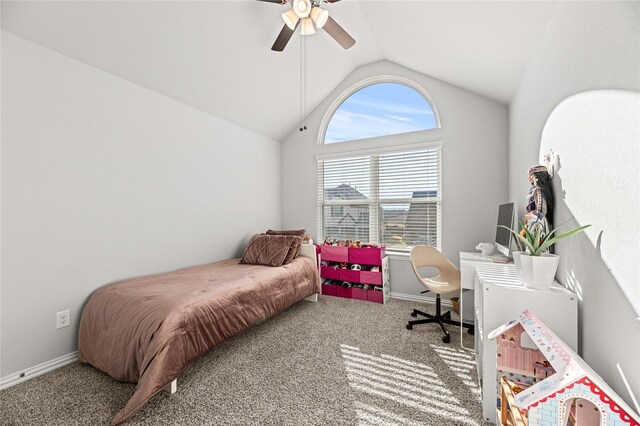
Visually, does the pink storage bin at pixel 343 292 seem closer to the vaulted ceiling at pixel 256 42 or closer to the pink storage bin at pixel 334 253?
the pink storage bin at pixel 334 253

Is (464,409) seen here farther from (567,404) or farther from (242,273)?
(242,273)

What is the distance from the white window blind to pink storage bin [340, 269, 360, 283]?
62 cm

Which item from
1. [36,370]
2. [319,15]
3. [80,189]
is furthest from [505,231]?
[36,370]

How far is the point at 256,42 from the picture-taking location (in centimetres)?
284

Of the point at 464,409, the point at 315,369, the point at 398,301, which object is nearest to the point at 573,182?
the point at 464,409

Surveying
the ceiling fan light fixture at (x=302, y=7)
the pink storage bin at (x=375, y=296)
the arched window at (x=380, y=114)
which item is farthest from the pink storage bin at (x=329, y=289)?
the ceiling fan light fixture at (x=302, y=7)

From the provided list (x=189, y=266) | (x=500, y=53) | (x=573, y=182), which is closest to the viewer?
(x=573, y=182)

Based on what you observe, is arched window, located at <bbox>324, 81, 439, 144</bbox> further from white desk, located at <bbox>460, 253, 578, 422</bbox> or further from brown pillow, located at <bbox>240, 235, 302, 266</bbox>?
white desk, located at <bbox>460, 253, 578, 422</bbox>

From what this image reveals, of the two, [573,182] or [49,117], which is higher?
[49,117]

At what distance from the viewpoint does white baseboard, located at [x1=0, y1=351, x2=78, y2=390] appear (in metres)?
1.84

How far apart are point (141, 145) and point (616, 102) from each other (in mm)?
3331

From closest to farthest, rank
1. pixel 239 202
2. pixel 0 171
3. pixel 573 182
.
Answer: pixel 573 182, pixel 0 171, pixel 239 202

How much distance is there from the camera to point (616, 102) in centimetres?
100

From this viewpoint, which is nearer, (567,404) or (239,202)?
(567,404)
